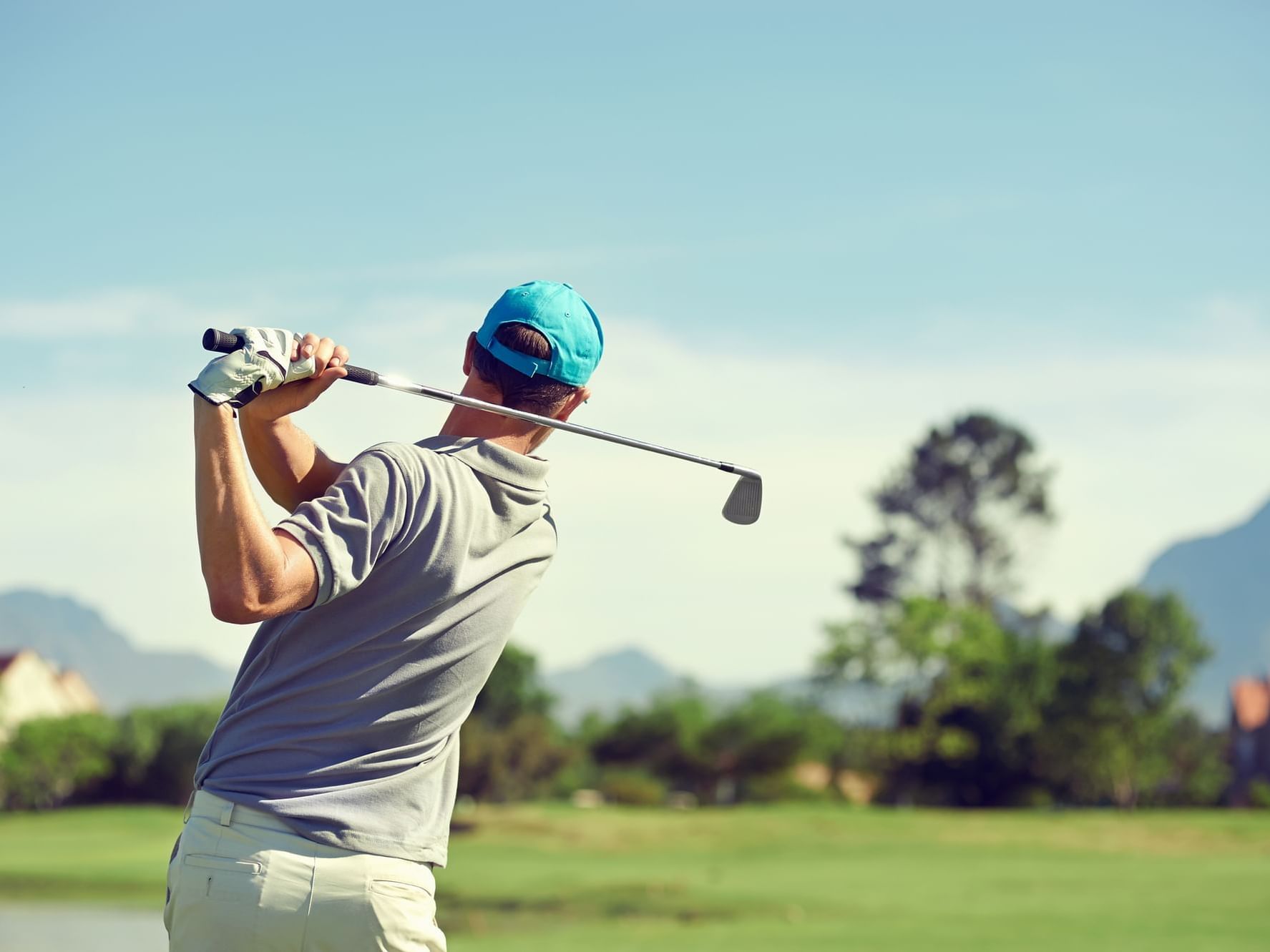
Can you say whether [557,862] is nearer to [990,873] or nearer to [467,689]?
[990,873]

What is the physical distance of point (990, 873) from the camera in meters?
19.1

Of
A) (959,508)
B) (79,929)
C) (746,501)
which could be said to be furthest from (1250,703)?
(746,501)

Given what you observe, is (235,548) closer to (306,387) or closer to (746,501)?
(306,387)

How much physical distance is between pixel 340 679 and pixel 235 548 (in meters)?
0.34

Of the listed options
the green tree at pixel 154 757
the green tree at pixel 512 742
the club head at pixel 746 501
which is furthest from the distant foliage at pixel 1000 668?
the club head at pixel 746 501

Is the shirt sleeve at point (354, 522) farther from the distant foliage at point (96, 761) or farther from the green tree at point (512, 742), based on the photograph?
the distant foliage at point (96, 761)

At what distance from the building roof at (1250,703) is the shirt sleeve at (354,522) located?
80.5 meters

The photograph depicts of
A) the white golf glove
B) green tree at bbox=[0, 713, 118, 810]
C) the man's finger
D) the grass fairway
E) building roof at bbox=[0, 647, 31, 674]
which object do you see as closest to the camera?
the white golf glove

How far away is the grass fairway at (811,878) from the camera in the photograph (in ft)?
41.8

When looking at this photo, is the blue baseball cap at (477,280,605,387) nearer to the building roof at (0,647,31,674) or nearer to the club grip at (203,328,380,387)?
the club grip at (203,328,380,387)

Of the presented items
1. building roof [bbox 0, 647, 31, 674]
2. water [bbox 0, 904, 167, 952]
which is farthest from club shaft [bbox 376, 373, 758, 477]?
building roof [bbox 0, 647, 31, 674]

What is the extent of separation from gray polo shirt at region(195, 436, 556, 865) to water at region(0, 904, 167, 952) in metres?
9.54

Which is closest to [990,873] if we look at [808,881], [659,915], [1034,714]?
[808,881]

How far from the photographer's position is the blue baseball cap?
8.28ft
